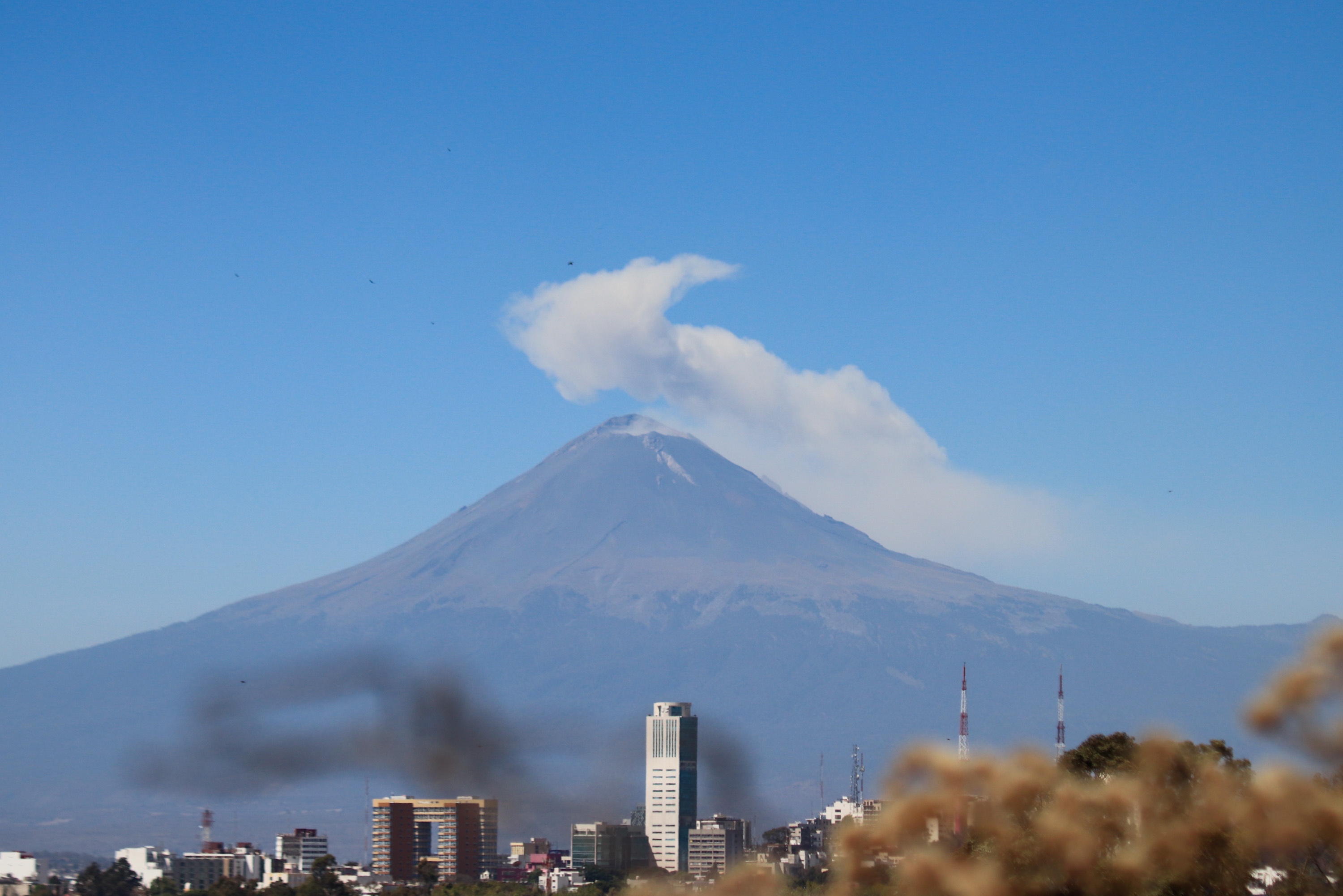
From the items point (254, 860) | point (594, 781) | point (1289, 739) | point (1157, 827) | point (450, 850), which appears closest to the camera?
point (1289, 739)

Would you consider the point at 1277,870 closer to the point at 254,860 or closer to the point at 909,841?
the point at 909,841

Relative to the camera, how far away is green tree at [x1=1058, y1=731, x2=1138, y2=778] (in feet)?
83.1

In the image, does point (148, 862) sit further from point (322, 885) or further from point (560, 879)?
point (322, 885)

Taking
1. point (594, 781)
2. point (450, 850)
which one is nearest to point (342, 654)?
point (450, 850)

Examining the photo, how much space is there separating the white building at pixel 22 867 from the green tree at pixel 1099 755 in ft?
333

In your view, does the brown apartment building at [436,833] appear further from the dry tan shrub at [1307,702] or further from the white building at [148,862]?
the dry tan shrub at [1307,702]

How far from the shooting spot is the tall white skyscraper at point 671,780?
163875 mm

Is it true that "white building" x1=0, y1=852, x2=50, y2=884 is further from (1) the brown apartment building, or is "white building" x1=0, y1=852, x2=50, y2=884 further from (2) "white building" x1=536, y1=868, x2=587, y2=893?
(2) "white building" x1=536, y1=868, x2=587, y2=893

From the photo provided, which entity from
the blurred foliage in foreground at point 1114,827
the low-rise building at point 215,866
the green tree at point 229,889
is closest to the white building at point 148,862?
the low-rise building at point 215,866

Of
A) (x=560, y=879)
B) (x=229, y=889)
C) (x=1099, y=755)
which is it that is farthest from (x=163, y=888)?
(x=1099, y=755)

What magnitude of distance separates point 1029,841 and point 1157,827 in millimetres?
1084

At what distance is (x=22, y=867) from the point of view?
412 ft

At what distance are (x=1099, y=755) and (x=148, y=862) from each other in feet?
385

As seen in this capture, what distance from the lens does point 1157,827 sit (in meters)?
13.4
